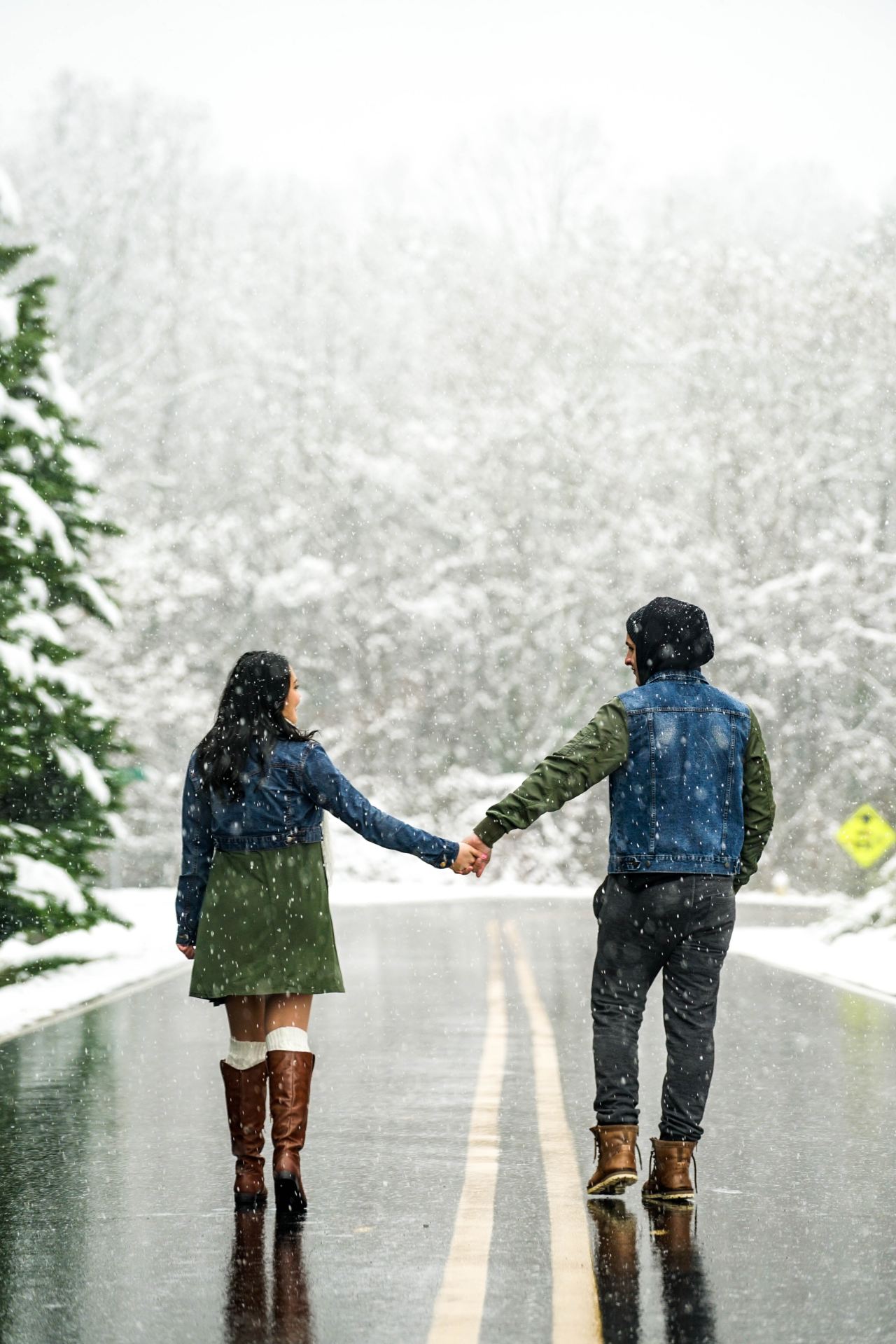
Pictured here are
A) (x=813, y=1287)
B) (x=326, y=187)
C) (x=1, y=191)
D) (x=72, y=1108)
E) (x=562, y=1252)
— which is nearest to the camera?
(x=813, y=1287)

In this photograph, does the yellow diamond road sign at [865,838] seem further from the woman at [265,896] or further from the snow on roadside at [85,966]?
the woman at [265,896]

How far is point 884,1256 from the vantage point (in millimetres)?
6547

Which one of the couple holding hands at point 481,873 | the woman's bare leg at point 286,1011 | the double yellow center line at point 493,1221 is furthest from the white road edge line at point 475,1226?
the woman's bare leg at point 286,1011

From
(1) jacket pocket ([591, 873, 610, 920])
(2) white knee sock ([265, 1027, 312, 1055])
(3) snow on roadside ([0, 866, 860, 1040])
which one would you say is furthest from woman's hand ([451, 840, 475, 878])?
(3) snow on roadside ([0, 866, 860, 1040])

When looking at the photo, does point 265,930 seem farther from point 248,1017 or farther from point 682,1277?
point 682,1277

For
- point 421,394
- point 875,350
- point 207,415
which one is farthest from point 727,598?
point 207,415

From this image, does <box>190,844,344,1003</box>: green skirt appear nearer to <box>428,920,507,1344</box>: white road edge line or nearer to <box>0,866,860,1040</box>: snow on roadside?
<box>428,920,507,1344</box>: white road edge line

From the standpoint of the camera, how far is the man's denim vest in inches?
286

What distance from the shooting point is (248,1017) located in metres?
7.22

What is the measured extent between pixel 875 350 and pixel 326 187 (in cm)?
1716

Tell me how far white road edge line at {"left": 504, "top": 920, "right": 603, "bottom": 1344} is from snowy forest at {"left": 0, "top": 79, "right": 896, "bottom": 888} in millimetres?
32061

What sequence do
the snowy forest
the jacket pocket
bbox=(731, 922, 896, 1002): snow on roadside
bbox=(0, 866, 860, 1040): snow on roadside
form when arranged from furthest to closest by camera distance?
the snowy forest
bbox=(731, 922, 896, 1002): snow on roadside
bbox=(0, 866, 860, 1040): snow on roadside
the jacket pocket

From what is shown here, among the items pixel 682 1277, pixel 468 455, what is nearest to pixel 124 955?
pixel 682 1277

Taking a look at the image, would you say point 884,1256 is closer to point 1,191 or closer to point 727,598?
point 1,191
